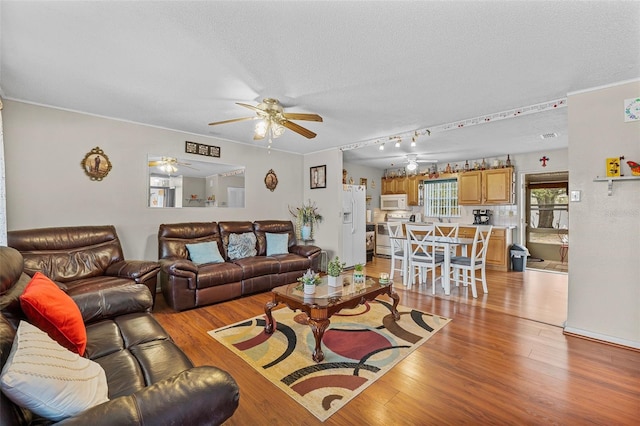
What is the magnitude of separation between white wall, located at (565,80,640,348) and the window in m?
3.96

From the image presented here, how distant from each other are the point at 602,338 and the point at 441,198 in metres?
4.67

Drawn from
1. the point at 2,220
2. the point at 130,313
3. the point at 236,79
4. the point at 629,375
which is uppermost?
the point at 236,79

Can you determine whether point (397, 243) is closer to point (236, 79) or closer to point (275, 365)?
point (275, 365)

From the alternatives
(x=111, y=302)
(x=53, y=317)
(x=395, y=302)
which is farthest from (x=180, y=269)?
(x=395, y=302)

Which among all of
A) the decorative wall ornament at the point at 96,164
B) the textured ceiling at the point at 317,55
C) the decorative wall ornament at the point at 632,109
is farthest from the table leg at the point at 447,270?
the decorative wall ornament at the point at 96,164

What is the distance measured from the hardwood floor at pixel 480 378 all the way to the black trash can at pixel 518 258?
2471 millimetres

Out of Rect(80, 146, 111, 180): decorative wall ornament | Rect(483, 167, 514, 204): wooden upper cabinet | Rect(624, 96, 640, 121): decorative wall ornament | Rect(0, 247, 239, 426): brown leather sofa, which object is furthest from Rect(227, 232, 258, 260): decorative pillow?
Rect(483, 167, 514, 204): wooden upper cabinet

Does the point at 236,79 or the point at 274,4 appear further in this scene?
the point at 236,79

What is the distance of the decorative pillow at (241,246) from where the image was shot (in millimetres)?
4387

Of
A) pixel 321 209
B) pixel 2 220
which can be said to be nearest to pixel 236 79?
pixel 2 220

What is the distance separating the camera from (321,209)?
5.71m

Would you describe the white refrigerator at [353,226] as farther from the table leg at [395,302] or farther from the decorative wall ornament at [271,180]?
the table leg at [395,302]

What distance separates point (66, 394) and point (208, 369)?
428mm

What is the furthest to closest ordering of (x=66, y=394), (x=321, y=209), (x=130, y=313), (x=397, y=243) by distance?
(x=321, y=209)
(x=397, y=243)
(x=130, y=313)
(x=66, y=394)
